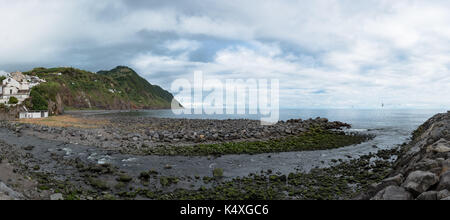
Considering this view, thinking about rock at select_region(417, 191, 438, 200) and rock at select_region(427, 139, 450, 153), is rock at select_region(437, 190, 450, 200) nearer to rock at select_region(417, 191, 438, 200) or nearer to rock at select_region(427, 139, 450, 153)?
rock at select_region(417, 191, 438, 200)

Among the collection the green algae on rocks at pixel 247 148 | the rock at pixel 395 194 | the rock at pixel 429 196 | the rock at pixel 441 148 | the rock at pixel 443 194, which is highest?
the rock at pixel 441 148

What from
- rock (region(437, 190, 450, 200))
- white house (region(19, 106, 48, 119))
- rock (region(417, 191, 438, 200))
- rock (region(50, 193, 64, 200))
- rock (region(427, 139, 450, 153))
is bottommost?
rock (region(50, 193, 64, 200))

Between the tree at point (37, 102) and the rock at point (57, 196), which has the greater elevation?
the tree at point (37, 102)

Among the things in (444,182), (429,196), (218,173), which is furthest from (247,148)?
(429,196)

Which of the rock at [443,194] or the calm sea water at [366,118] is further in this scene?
the calm sea water at [366,118]

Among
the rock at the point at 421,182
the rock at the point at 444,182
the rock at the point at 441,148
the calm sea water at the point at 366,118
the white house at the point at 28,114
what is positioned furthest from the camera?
the calm sea water at the point at 366,118

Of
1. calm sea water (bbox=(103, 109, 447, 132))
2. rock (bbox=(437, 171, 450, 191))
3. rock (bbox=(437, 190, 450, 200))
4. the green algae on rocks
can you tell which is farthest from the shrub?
calm sea water (bbox=(103, 109, 447, 132))

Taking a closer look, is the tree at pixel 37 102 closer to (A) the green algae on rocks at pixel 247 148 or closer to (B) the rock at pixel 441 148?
(A) the green algae on rocks at pixel 247 148

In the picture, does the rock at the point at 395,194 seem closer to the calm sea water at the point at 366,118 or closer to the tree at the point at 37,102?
the calm sea water at the point at 366,118

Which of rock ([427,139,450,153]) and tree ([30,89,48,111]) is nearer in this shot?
rock ([427,139,450,153])

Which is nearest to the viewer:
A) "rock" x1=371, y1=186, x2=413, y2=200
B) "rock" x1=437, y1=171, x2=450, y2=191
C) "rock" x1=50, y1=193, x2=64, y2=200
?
"rock" x1=437, y1=171, x2=450, y2=191

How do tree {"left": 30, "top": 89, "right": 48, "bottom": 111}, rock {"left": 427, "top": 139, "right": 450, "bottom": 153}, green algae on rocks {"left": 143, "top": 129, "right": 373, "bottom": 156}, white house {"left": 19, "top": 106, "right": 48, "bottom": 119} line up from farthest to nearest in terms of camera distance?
Answer: 1. tree {"left": 30, "top": 89, "right": 48, "bottom": 111}
2. white house {"left": 19, "top": 106, "right": 48, "bottom": 119}
3. green algae on rocks {"left": 143, "top": 129, "right": 373, "bottom": 156}
4. rock {"left": 427, "top": 139, "right": 450, "bottom": 153}

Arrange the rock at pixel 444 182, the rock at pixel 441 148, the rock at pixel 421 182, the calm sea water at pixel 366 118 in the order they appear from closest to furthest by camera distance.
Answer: the rock at pixel 444 182 < the rock at pixel 421 182 < the rock at pixel 441 148 < the calm sea water at pixel 366 118

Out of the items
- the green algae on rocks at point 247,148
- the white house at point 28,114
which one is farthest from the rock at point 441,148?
the white house at point 28,114
